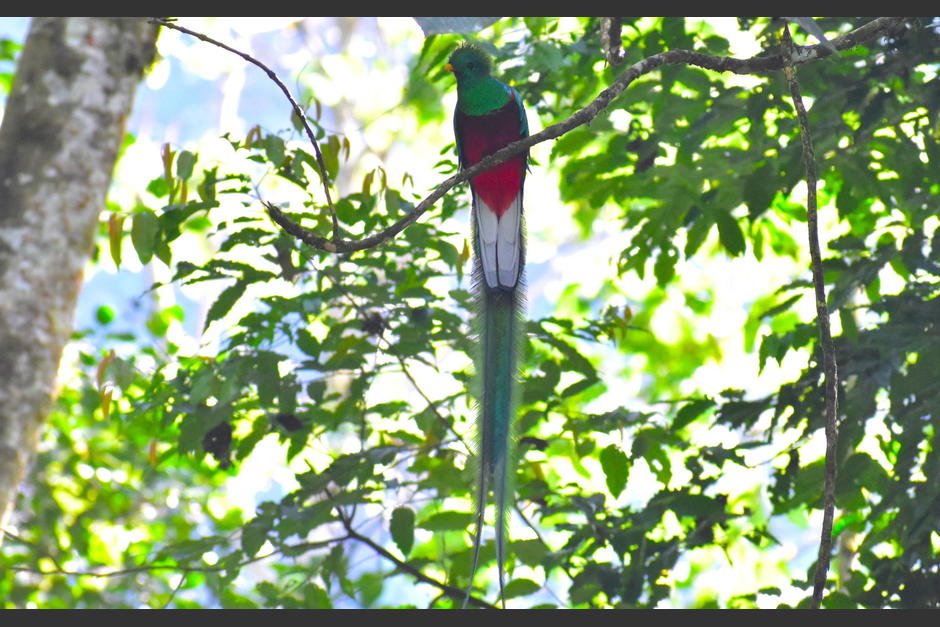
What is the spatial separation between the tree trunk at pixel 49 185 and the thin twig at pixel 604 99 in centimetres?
147

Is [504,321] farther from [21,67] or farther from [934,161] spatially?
[21,67]

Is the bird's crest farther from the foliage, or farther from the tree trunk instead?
the tree trunk

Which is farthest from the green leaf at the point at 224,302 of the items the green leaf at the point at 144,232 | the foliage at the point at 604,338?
the green leaf at the point at 144,232

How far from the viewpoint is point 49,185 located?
2.81 meters

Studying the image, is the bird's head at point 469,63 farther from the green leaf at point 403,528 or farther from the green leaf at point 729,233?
the green leaf at point 403,528

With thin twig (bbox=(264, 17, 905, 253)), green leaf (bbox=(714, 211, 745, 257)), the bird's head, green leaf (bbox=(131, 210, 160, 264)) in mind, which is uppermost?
the bird's head

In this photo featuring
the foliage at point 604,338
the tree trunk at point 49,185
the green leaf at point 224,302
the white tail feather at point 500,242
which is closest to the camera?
the white tail feather at point 500,242

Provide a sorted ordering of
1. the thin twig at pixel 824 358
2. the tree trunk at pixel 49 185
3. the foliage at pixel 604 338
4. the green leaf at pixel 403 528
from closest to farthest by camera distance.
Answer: the thin twig at pixel 824 358
the foliage at pixel 604 338
the green leaf at pixel 403 528
the tree trunk at pixel 49 185

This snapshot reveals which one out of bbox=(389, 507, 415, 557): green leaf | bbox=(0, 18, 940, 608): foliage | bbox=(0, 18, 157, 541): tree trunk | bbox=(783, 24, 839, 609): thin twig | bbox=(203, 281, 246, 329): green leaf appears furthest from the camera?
bbox=(0, 18, 157, 541): tree trunk

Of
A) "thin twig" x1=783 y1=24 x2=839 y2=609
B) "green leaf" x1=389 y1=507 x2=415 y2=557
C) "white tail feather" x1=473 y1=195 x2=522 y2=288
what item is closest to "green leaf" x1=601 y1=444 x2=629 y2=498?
"green leaf" x1=389 y1=507 x2=415 y2=557

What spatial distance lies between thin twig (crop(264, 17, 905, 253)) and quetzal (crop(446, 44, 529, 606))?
41 cm

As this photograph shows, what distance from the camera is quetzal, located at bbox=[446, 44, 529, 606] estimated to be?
1.72 meters

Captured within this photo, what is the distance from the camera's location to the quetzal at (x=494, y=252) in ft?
5.64

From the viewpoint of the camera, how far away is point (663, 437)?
2447mm
